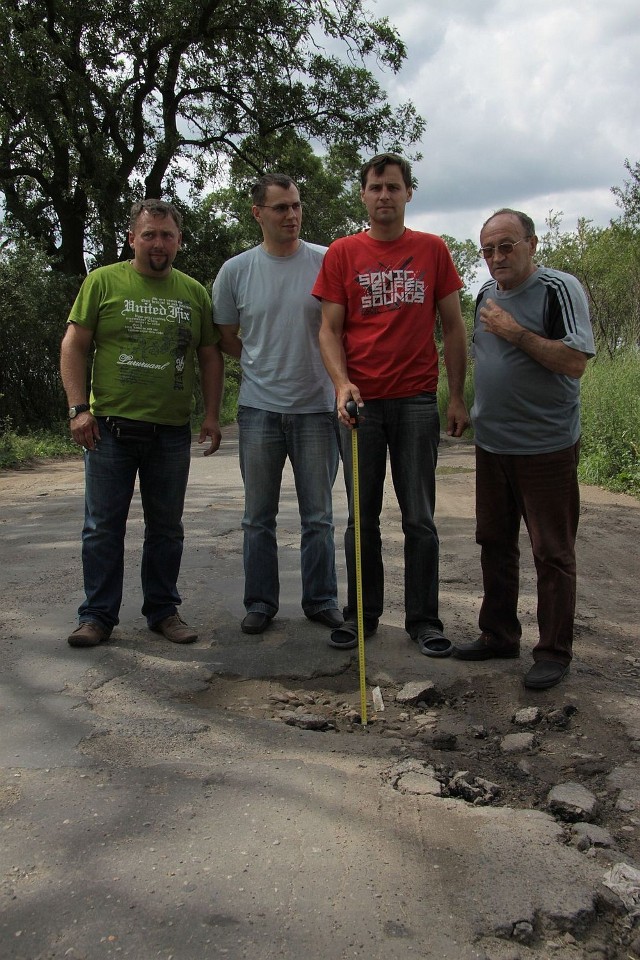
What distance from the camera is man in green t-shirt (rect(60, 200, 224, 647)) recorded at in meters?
4.36

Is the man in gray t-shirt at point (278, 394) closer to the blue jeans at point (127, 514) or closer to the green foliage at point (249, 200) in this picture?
the blue jeans at point (127, 514)

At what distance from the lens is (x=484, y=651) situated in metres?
4.20

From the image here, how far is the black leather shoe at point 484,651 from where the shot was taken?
419 cm

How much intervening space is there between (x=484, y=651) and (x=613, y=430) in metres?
7.66

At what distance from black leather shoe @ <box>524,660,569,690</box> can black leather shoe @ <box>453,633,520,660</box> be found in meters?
0.30

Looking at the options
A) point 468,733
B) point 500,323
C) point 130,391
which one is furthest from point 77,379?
point 468,733

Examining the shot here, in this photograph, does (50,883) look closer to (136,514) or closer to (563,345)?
(563,345)

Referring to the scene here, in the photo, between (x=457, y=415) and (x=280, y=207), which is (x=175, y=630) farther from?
(x=280, y=207)

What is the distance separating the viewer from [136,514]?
829 centimetres

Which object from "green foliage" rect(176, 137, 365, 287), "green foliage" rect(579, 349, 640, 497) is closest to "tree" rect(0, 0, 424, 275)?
"green foliage" rect(176, 137, 365, 287)

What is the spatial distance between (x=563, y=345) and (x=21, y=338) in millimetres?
19153

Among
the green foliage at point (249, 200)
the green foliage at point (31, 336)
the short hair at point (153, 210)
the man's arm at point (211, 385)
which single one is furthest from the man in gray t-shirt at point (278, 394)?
the green foliage at point (249, 200)

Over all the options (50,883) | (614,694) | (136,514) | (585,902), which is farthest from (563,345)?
(136,514)

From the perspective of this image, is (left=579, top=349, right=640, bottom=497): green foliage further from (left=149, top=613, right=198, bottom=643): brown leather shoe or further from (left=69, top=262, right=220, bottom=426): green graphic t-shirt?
(left=69, top=262, right=220, bottom=426): green graphic t-shirt
